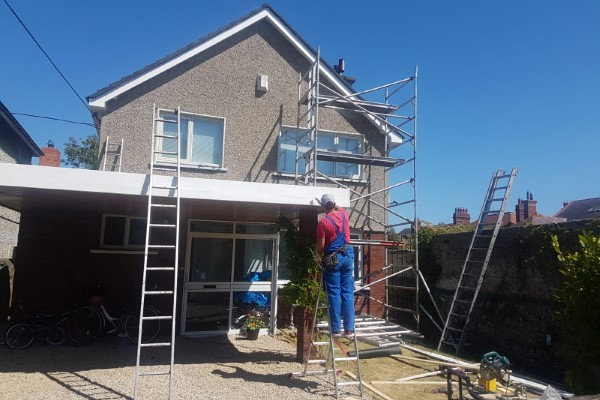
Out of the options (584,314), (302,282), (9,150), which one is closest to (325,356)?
(302,282)

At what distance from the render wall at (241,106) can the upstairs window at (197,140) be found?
18 cm

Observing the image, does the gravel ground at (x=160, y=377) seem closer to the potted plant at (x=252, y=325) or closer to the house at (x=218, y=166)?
the potted plant at (x=252, y=325)

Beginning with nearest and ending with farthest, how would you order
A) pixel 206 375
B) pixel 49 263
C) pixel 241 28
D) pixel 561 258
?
pixel 561 258 < pixel 206 375 < pixel 49 263 < pixel 241 28

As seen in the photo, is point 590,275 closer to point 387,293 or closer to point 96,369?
point 387,293

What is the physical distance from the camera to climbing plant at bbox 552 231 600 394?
5664mm

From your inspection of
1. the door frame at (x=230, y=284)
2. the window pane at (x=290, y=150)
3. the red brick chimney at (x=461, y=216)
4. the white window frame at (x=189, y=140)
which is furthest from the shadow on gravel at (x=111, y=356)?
the red brick chimney at (x=461, y=216)

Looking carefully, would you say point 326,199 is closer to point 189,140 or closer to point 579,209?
point 189,140

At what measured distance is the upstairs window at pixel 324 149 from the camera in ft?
36.9

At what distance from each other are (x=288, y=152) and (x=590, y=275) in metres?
7.16

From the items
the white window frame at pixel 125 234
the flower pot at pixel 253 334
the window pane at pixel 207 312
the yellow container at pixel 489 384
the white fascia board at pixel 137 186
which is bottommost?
the flower pot at pixel 253 334

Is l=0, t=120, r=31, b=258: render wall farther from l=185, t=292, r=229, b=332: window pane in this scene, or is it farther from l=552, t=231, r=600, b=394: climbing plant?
l=552, t=231, r=600, b=394: climbing plant

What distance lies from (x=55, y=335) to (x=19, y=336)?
23.6 inches

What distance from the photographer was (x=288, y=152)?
11289mm

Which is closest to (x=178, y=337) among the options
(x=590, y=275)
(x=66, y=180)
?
(x=66, y=180)
